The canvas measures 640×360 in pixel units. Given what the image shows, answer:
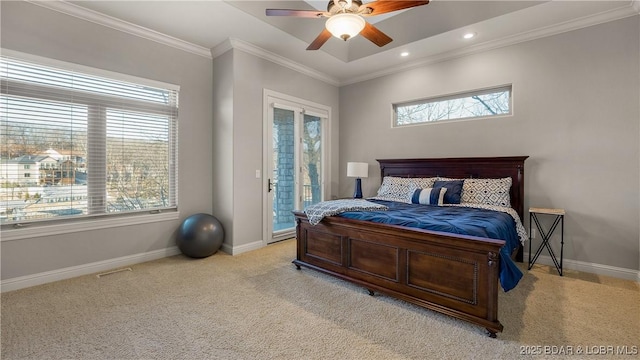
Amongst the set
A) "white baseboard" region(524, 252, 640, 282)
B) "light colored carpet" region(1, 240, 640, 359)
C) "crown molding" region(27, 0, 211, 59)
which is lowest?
"light colored carpet" region(1, 240, 640, 359)

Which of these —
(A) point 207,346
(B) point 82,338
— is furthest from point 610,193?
(B) point 82,338

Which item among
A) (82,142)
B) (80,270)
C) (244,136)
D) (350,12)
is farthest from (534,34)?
(80,270)

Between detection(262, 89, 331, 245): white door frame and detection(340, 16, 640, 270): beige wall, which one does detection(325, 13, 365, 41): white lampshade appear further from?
detection(340, 16, 640, 270): beige wall

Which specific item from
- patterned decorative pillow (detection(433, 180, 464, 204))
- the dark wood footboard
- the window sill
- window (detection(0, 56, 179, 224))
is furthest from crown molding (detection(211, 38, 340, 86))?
patterned decorative pillow (detection(433, 180, 464, 204))

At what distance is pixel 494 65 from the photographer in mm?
3824

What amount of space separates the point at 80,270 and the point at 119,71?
2.31 meters

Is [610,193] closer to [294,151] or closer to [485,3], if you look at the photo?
[485,3]

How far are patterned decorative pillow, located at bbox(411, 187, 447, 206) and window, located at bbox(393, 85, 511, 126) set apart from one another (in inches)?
50.9

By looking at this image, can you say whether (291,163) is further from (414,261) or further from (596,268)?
(596,268)

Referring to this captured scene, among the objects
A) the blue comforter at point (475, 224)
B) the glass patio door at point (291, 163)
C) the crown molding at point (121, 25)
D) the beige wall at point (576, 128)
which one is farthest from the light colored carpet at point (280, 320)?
the crown molding at point (121, 25)

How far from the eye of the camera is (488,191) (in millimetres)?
3521

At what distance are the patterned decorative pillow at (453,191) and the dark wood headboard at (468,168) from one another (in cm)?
37

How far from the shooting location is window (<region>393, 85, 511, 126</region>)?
12.7ft

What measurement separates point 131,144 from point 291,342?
3.07 m
